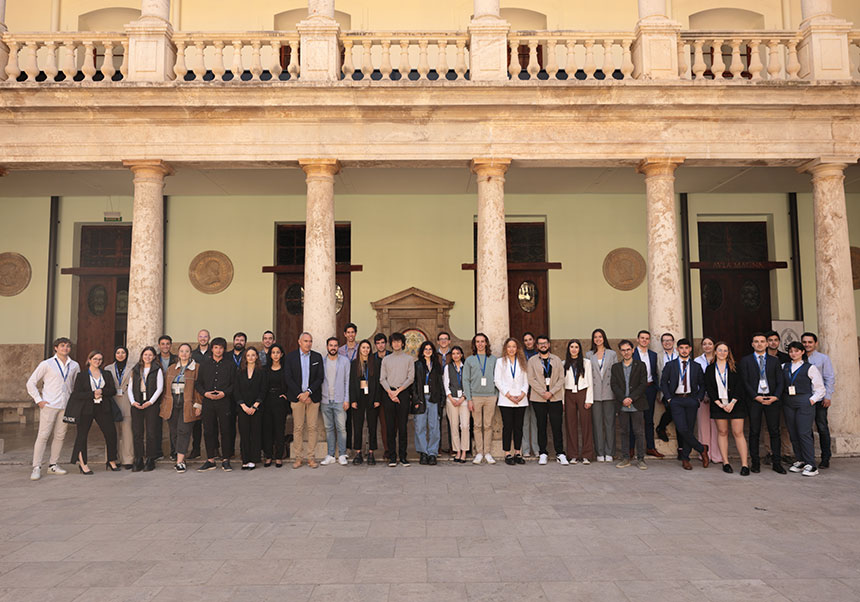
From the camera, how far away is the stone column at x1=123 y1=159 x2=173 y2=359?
30.7 ft

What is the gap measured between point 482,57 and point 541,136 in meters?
1.54

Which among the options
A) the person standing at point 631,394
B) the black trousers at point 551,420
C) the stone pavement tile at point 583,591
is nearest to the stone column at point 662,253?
the person standing at point 631,394

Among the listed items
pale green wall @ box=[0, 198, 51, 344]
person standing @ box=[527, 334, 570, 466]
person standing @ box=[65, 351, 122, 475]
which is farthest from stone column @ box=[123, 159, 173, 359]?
pale green wall @ box=[0, 198, 51, 344]

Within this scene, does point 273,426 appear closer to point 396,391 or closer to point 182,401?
point 182,401

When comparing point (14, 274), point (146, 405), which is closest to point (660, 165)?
point (146, 405)

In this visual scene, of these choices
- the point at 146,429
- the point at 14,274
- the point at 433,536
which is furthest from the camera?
the point at 14,274

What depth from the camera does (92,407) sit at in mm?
8266

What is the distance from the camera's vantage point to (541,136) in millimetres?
9594

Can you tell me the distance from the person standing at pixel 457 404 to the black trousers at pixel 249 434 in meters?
2.68

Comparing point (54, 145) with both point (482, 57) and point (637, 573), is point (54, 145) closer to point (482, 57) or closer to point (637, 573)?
point (482, 57)

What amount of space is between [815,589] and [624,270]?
10.4 metres

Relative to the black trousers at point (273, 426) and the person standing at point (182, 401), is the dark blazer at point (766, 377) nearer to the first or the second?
the black trousers at point (273, 426)

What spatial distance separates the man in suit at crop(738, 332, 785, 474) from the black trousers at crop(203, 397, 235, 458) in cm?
700

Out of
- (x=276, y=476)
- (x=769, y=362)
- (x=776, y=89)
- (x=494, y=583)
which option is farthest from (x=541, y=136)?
(x=494, y=583)
